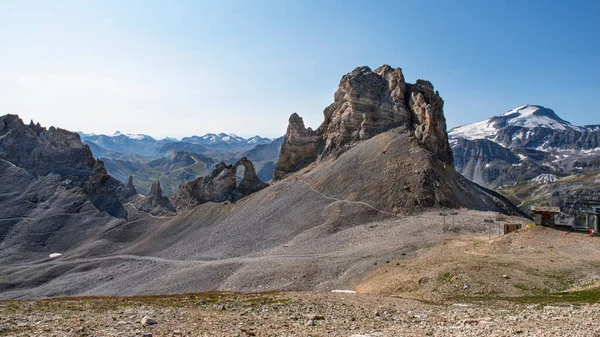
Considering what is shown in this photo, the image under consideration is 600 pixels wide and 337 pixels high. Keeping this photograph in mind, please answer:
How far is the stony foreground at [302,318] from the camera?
1712 centimetres

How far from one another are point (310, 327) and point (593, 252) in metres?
30.1

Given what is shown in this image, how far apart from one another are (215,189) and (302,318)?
7607 cm

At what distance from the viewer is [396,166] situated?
7362 centimetres

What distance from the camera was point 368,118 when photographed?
91.2m

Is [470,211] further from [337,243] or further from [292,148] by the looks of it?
[292,148]

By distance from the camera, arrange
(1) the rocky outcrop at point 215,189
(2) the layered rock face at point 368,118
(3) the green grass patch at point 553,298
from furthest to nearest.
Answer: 1. (1) the rocky outcrop at point 215,189
2. (2) the layered rock face at point 368,118
3. (3) the green grass patch at point 553,298

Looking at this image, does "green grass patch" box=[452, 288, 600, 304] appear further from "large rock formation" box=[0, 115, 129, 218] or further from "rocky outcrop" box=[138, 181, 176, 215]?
"large rock formation" box=[0, 115, 129, 218]

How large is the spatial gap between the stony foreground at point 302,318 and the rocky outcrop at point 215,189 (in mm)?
67335

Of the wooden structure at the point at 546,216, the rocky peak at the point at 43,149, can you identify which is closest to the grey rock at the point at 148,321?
the wooden structure at the point at 546,216

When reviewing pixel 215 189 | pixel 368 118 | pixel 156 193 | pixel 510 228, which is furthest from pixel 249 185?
pixel 510 228

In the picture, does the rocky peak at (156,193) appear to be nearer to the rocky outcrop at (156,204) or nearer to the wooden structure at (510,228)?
the rocky outcrop at (156,204)

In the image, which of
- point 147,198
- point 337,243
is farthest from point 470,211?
point 147,198

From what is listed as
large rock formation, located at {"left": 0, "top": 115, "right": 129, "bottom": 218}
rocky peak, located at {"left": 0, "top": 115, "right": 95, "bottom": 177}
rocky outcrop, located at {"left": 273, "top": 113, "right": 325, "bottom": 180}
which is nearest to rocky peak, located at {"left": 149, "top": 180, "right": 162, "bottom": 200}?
large rock formation, located at {"left": 0, "top": 115, "right": 129, "bottom": 218}

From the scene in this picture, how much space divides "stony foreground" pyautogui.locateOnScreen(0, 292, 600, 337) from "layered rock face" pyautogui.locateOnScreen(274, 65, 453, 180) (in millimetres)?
61482
